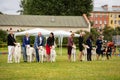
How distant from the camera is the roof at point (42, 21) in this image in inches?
3925

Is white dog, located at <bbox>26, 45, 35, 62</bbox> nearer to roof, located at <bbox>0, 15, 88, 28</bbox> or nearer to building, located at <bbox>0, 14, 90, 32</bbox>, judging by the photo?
building, located at <bbox>0, 14, 90, 32</bbox>

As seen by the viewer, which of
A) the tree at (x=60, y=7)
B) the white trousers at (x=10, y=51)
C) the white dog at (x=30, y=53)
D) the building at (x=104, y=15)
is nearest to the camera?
the white trousers at (x=10, y=51)

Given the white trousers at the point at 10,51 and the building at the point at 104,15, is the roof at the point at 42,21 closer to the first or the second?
the white trousers at the point at 10,51

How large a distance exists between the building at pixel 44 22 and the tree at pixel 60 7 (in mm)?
1881

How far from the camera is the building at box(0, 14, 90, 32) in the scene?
99.6 metres

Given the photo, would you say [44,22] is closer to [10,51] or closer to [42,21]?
[42,21]

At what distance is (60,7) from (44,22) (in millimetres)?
10161

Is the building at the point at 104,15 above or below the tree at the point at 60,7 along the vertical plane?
below

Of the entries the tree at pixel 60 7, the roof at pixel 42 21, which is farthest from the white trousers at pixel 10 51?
the roof at pixel 42 21

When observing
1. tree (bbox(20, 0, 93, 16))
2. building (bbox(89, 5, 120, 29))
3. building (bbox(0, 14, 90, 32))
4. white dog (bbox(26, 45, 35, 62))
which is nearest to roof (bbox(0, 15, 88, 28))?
building (bbox(0, 14, 90, 32))

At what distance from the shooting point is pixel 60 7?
305ft

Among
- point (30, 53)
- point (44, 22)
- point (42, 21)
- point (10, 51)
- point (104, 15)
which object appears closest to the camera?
point (10, 51)

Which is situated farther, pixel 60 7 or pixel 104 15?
pixel 104 15

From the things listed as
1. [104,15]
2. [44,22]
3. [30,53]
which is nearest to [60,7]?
[44,22]
